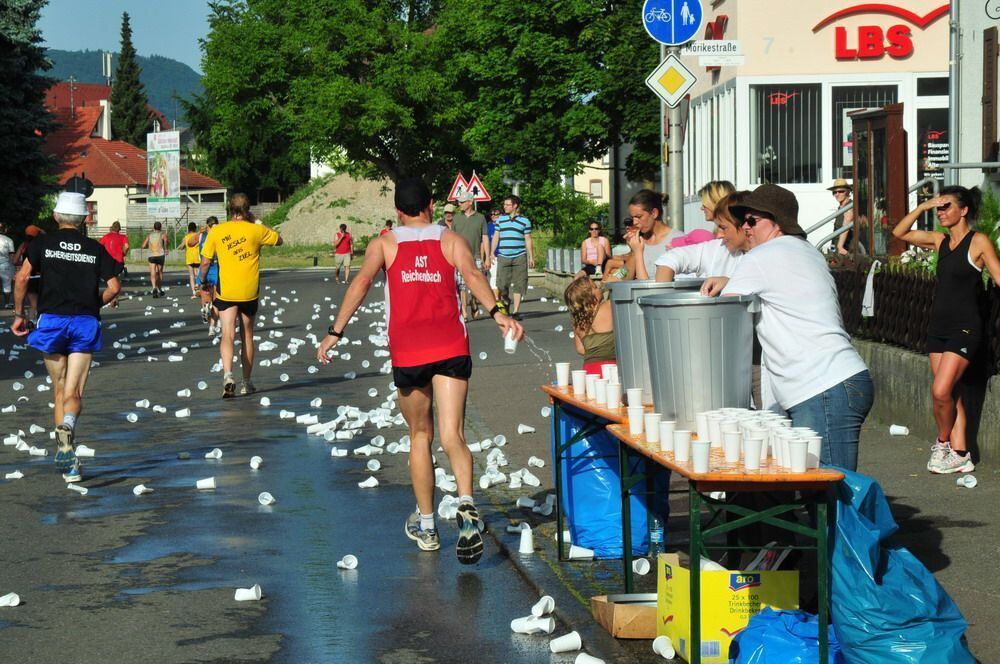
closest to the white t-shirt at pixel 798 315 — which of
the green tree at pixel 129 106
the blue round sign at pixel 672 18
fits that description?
the blue round sign at pixel 672 18

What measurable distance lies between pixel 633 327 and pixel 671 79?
8.20 m

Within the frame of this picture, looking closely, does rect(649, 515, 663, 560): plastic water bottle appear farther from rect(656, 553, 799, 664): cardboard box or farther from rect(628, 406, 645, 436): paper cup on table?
rect(656, 553, 799, 664): cardboard box

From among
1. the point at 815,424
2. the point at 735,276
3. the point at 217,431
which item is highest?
the point at 735,276

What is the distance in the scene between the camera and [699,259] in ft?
27.1

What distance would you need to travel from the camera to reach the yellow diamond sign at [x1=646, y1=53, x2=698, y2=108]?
14727 mm

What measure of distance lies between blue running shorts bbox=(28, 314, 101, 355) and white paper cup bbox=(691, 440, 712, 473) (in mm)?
6599

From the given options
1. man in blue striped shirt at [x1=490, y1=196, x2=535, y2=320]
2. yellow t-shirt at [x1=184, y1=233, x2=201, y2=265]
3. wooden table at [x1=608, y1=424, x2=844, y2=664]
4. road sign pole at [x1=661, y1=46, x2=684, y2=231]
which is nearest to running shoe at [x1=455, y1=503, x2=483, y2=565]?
wooden table at [x1=608, y1=424, x2=844, y2=664]

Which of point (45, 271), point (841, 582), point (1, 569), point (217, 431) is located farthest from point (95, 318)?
point (841, 582)

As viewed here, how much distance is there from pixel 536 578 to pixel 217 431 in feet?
21.6

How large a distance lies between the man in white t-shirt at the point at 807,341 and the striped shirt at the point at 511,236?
19.5 metres

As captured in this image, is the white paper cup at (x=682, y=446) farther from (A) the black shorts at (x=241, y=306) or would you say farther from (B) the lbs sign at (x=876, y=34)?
(B) the lbs sign at (x=876, y=34)

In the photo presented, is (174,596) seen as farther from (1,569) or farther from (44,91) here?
(44,91)

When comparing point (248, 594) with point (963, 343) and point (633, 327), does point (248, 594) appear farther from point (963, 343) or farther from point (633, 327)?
point (963, 343)

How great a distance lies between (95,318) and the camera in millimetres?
11102
